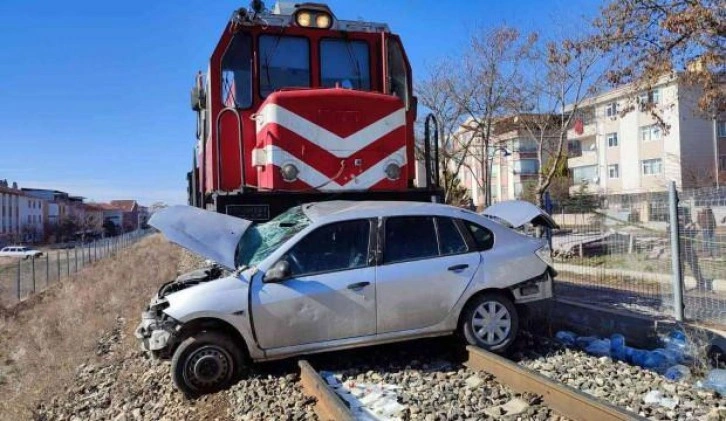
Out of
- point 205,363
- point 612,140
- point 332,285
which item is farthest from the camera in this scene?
point 612,140

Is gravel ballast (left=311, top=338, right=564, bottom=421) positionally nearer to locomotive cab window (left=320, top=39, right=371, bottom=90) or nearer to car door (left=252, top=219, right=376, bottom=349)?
car door (left=252, top=219, right=376, bottom=349)

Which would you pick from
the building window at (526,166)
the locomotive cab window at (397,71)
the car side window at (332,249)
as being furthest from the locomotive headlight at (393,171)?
the building window at (526,166)

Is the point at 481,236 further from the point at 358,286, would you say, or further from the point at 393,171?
the point at 393,171

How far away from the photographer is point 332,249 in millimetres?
5906

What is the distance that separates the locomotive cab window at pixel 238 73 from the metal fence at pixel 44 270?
15.3m

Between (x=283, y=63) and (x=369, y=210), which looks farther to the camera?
(x=283, y=63)

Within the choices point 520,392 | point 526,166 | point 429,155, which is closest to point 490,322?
point 520,392

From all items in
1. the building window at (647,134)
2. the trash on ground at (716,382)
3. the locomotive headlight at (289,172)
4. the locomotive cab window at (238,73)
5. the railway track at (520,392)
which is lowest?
the trash on ground at (716,382)

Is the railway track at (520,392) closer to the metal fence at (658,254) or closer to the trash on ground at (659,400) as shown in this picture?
the trash on ground at (659,400)

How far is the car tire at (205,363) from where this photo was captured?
5371mm

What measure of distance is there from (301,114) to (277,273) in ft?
7.88

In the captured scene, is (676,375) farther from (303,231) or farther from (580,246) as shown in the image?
(580,246)

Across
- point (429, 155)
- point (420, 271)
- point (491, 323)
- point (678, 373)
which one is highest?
point (429, 155)

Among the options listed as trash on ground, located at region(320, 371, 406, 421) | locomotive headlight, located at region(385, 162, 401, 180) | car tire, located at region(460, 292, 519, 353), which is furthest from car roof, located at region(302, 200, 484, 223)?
trash on ground, located at region(320, 371, 406, 421)
